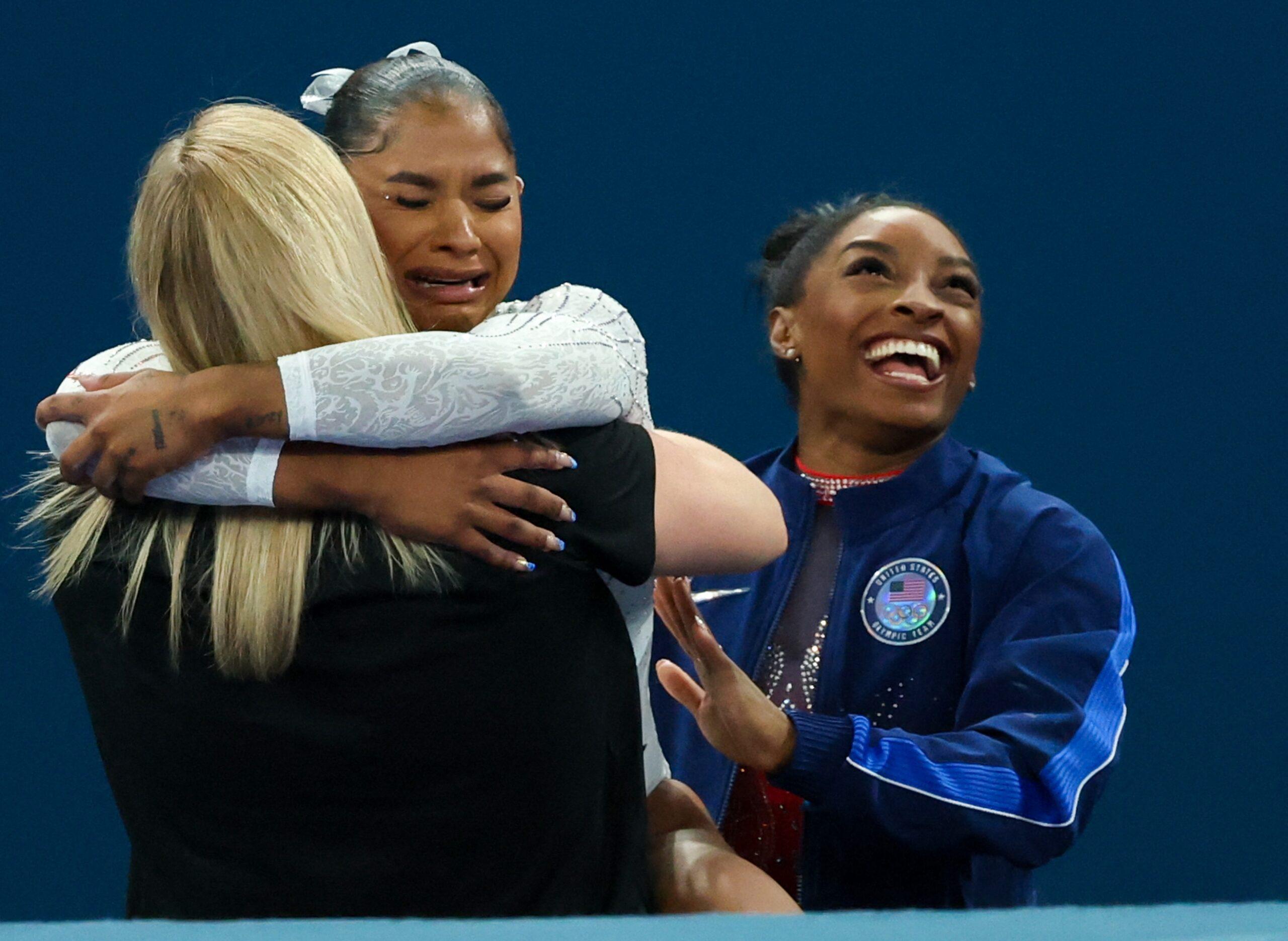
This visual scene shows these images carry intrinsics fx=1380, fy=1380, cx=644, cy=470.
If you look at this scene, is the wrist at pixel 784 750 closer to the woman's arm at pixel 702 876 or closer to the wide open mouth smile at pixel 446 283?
the woman's arm at pixel 702 876

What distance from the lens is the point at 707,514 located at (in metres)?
0.90

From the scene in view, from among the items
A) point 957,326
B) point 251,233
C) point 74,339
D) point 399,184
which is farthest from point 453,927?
point 74,339

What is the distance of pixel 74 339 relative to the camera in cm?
253

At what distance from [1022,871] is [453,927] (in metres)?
1.11

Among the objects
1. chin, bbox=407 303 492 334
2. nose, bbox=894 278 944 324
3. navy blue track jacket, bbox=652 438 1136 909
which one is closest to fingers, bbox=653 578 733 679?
navy blue track jacket, bbox=652 438 1136 909

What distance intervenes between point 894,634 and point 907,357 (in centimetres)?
36

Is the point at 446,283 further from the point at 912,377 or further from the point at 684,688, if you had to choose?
the point at 912,377

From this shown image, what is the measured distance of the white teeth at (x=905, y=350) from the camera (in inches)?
63.6

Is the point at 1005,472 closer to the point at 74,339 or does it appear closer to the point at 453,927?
the point at 453,927

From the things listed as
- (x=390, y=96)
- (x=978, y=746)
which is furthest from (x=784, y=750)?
(x=390, y=96)

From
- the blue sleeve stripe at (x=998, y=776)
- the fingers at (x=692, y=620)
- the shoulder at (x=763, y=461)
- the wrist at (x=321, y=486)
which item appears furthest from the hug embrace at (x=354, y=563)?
the shoulder at (x=763, y=461)

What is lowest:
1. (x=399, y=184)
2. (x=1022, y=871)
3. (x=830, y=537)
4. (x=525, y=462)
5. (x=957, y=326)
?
(x=1022, y=871)

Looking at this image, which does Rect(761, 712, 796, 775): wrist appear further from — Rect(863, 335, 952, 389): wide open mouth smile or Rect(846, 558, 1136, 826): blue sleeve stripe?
Rect(863, 335, 952, 389): wide open mouth smile

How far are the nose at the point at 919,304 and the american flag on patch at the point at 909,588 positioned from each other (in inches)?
12.5
